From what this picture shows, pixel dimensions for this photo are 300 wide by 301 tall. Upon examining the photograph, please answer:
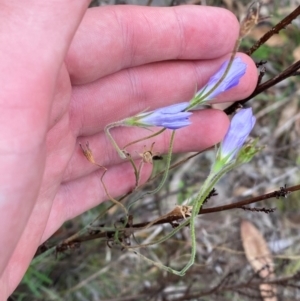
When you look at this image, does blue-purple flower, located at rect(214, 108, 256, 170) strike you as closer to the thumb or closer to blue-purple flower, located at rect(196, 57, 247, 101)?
blue-purple flower, located at rect(196, 57, 247, 101)

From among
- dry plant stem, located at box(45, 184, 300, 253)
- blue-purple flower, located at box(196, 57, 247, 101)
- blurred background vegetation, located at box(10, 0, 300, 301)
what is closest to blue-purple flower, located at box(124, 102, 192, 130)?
blue-purple flower, located at box(196, 57, 247, 101)

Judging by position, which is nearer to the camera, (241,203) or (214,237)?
(241,203)

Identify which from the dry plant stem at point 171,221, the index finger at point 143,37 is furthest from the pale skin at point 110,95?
the dry plant stem at point 171,221

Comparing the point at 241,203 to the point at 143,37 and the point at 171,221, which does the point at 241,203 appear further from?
the point at 143,37

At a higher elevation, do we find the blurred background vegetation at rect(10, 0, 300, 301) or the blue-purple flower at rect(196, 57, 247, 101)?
the blue-purple flower at rect(196, 57, 247, 101)

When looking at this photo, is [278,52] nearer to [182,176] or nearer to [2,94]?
[182,176]

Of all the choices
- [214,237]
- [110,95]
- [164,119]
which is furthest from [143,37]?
[214,237]
